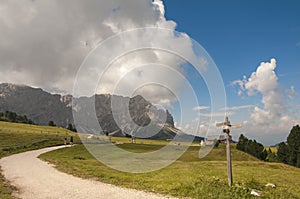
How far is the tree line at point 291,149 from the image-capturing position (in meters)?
105

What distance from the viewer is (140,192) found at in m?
19.1

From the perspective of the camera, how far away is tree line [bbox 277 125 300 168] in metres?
105

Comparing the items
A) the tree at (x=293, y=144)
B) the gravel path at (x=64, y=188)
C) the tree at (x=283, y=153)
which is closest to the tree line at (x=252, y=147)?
the tree at (x=283, y=153)

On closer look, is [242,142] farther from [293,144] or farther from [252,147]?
[293,144]

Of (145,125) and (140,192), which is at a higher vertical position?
(145,125)

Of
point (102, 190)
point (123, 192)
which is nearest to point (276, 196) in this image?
point (123, 192)

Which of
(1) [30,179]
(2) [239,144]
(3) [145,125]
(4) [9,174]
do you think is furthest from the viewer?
(2) [239,144]

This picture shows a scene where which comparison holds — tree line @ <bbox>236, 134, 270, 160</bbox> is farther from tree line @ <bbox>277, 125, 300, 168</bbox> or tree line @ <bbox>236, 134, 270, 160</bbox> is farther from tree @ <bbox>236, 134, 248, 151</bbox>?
tree line @ <bbox>277, 125, 300, 168</bbox>

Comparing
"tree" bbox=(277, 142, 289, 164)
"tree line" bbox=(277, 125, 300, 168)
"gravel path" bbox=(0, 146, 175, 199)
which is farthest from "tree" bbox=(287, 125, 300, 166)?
"gravel path" bbox=(0, 146, 175, 199)

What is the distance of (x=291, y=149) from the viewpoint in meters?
107

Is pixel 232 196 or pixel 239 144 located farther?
pixel 239 144

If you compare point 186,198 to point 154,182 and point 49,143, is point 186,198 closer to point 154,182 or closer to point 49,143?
point 154,182

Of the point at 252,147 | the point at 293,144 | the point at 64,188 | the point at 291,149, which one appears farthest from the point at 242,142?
the point at 64,188

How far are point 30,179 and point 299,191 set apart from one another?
2432cm
